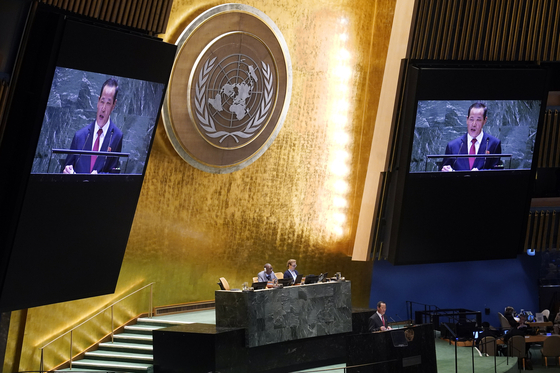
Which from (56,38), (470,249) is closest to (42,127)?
(56,38)

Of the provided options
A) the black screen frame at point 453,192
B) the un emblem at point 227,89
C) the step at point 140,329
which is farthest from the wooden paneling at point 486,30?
the step at point 140,329

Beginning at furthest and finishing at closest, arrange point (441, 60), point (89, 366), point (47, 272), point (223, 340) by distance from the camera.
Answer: point (441, 60)
point (89, 366)
point (223, 340)
point (47, 272)

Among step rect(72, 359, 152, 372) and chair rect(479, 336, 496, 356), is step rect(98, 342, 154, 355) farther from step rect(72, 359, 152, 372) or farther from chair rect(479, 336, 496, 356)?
chair rect(479, 336, 496, 356)

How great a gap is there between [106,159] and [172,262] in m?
3.99

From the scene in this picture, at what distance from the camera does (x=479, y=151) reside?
12.1 metres

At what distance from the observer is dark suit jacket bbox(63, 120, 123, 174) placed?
335 inches

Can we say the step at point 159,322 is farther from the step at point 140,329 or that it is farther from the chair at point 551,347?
the chair at point 551,347

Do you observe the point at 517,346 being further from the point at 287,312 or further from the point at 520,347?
the point at 287,312

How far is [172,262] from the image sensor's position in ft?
41.2

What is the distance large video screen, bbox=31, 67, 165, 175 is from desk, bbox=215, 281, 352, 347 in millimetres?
2370

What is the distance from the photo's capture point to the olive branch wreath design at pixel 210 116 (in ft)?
39.4

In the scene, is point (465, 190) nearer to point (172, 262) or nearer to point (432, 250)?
point (432, 250)

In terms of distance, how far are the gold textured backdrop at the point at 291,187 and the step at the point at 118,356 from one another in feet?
2.71

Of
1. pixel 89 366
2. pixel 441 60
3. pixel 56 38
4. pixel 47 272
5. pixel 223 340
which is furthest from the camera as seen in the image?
pixel 441 60
